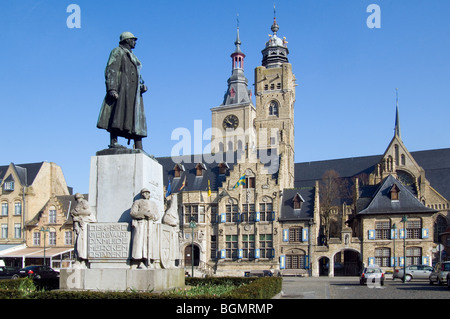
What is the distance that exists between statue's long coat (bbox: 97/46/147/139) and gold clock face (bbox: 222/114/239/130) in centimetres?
7112

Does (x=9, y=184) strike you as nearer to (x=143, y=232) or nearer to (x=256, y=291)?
(x=256, y=291)

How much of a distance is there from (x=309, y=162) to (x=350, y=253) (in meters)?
30.7

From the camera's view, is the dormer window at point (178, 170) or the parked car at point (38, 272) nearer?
the parked car at point (38, 272)

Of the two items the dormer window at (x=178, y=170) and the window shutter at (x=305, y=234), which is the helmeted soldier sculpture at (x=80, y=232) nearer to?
the window shutter at (x=305, y=234)

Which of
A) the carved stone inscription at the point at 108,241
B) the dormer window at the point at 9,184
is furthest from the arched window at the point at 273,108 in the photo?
the carved stone inscription at the point at 108,241

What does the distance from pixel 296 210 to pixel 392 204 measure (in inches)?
336

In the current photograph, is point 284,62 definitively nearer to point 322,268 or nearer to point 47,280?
point 322,268

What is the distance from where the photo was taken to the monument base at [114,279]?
1071 centimetres

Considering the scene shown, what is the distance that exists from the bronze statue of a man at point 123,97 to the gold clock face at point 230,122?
71.0 m

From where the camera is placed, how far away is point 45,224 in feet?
167

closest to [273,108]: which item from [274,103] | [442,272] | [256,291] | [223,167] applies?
[274,103]

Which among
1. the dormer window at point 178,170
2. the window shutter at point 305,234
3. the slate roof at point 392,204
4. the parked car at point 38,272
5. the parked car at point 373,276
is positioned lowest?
the parked car at point 38,272

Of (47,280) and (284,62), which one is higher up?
(284,62)

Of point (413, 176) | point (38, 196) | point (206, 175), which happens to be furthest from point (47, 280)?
point (413, 176)
